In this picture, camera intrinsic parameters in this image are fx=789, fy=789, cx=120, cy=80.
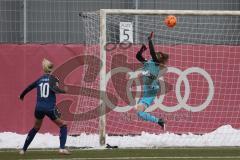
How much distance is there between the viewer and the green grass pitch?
14398mm

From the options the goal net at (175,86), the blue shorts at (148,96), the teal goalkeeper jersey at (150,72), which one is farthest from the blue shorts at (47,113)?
the goal net at (175,86)

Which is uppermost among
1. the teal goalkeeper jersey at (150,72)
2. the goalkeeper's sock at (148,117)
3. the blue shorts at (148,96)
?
the teal goalkeeper jersey at (150,72)

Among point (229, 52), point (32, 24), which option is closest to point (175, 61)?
point (229, 52)

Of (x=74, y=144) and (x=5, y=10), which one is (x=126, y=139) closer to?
(x=74, y=144)

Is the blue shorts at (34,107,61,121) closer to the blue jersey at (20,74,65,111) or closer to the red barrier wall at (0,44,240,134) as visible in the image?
the blue jersey at (20,74,65,111)

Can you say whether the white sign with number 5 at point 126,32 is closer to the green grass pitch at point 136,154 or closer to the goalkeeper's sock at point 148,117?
the goalkeeper's sock at point 148,117

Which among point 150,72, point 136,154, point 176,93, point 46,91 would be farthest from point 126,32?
point 136,154

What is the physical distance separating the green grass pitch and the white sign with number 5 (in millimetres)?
4095

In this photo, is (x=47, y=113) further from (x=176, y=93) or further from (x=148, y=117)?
(x=176, y=93)

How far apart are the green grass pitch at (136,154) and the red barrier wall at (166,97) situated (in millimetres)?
2747

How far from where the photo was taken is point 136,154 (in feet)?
49.4

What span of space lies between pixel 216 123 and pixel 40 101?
5.98 m

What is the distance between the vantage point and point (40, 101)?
1511cm

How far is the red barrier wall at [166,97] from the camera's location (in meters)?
19.0
